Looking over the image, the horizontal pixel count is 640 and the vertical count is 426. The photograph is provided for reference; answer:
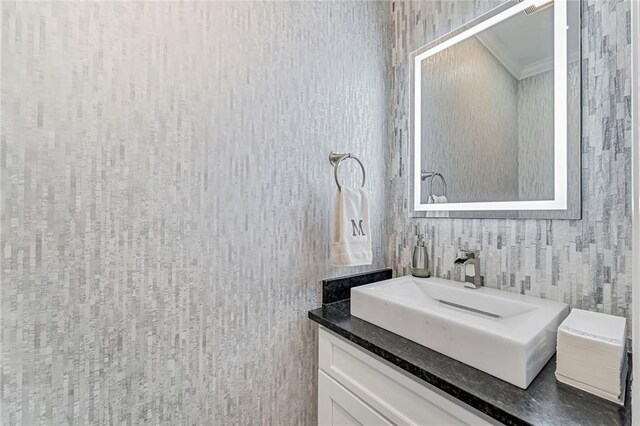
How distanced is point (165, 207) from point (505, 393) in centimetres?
93

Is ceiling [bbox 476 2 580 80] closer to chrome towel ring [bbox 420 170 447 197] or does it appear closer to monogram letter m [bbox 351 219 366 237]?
chrome towel ring [bbox 420 170 447 197]

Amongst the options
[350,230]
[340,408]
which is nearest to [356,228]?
[350,230]

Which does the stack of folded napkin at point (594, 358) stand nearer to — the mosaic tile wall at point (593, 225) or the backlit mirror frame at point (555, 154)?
the mosaic tile wall at point (593, 225)

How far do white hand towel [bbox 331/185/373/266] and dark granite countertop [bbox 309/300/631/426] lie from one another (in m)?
0.33

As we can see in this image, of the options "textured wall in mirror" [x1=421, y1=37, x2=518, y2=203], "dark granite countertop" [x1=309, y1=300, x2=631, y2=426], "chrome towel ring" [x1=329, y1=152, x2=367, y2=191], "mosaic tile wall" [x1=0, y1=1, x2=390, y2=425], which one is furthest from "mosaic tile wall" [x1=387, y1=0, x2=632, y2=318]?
"mosaic tile wall" [x1=0, y1=1, x2=390, y2=425]

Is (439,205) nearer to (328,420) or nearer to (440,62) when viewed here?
(440,62)

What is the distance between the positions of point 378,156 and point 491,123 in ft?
1.55

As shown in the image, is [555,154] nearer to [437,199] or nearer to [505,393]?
[437,199]

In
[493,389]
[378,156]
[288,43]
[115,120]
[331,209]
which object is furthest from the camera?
[378,156]

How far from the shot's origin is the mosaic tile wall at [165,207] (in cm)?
64

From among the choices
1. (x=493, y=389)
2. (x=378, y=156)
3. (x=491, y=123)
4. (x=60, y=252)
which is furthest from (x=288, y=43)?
(x=493, y=389)

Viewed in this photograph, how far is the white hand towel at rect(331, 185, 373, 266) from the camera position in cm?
106

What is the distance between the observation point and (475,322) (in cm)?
72

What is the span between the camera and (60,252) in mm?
665
